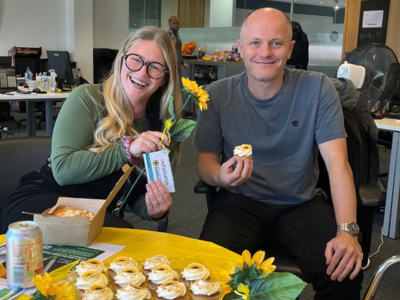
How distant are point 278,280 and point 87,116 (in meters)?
1.06

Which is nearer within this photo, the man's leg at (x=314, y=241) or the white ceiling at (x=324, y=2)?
the man's leg at (x=314, y=241)

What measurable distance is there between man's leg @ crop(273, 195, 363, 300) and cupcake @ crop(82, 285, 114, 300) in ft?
2.82

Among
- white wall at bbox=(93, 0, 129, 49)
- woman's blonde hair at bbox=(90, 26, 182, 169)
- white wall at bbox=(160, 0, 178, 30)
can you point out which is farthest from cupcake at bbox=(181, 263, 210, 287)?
white wall at bbox=(160, 0, 178, 30)

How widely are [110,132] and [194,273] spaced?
0.80 meters

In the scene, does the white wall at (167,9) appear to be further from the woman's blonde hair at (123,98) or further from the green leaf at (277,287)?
the green leaf at (277,287)

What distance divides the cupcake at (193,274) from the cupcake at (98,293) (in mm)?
173

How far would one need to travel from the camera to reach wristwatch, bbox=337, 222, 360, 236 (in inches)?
59.9

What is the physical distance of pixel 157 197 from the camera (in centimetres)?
132

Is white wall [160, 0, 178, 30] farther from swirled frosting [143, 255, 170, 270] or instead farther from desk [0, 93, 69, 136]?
swirled frosting [143, 255, 170, 270]

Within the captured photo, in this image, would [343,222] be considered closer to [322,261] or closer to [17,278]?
[322,261]

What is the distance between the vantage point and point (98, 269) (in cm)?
94

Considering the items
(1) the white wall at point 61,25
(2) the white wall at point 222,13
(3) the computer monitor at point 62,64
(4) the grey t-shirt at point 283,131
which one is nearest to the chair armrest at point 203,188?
(4) the grey t-shirt at point 283,131

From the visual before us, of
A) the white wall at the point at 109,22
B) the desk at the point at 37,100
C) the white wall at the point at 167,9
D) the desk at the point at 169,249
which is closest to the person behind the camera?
the desk at the point at 169,249

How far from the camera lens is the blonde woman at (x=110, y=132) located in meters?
1.50
